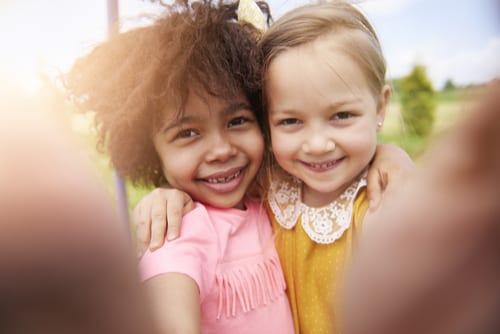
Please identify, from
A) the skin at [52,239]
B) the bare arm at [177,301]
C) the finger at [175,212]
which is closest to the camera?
the skin at [52,239]

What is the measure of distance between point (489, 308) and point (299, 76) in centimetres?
34

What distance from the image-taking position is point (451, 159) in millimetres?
263

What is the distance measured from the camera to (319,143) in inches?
21.9

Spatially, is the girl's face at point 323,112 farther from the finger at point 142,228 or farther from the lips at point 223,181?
the finger at point 142,228

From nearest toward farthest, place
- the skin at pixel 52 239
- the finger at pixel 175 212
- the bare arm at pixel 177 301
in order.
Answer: the skin at pixel 52 239 → the bare arm at pixel 177 301 → the finger at pixel 175 212

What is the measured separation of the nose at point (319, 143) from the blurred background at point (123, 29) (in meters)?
0.10

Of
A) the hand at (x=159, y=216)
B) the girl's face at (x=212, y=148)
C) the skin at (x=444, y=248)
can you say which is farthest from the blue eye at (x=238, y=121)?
the skin at (x=444, y=248)

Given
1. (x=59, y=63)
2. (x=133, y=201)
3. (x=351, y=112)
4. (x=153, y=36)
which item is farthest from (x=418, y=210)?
(x=133, y=201)

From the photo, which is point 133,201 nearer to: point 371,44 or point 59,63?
point 59,63

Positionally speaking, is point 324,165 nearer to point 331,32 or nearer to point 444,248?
point 331,32

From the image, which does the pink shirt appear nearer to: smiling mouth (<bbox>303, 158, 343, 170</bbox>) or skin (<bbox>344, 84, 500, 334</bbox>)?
smiling mouth (<bbox>303, 158, 343, 170</bbox>)

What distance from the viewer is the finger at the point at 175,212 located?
549 mm

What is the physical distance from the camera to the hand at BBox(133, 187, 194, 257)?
0.55m

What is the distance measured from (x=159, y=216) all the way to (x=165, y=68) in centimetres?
17
